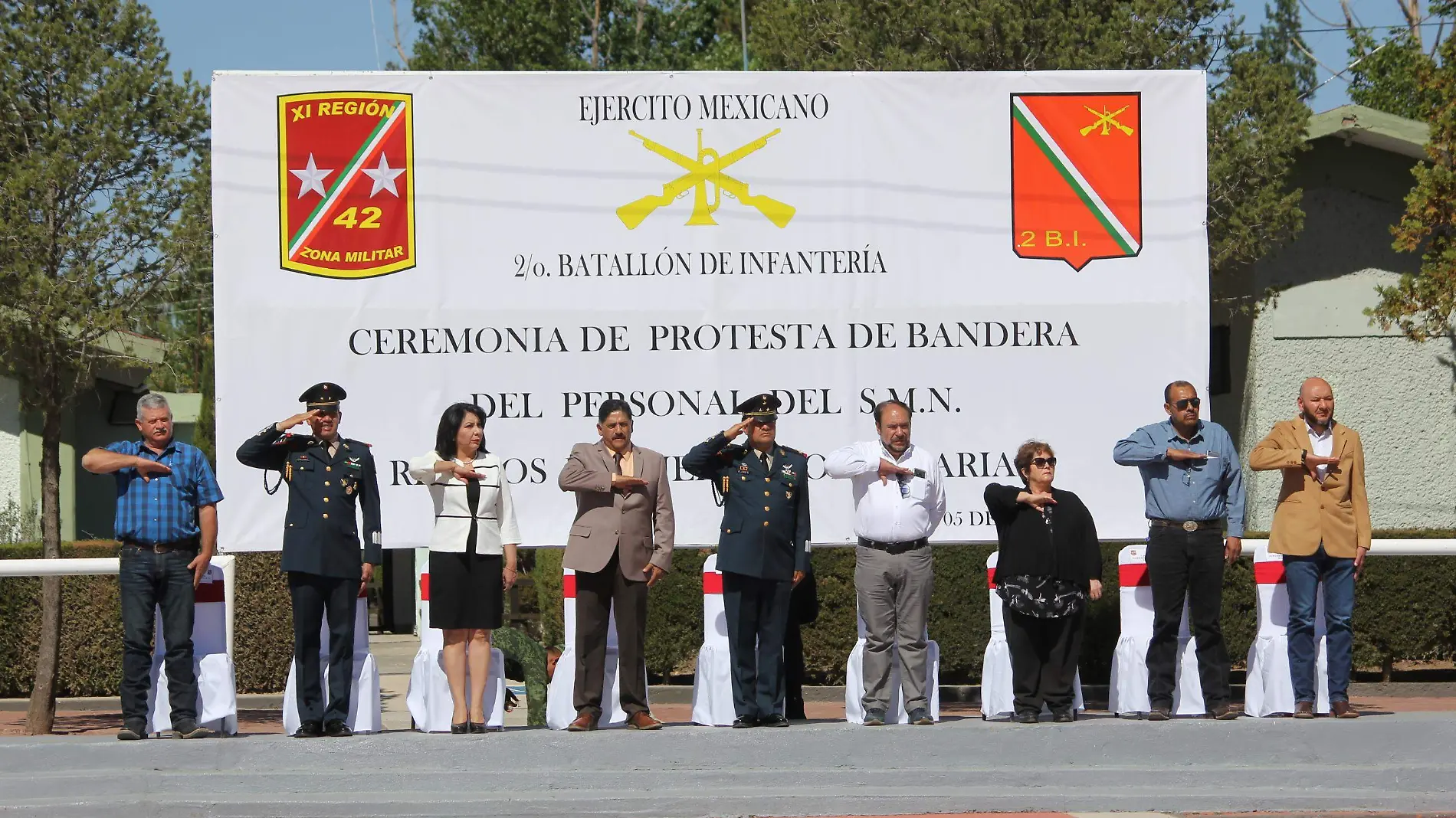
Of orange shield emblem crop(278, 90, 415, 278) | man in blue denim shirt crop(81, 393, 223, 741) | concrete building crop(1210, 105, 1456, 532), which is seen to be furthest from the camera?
concrete building crop(1210, 105, 1456, 532)

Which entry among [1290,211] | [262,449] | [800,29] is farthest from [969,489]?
[800,29]

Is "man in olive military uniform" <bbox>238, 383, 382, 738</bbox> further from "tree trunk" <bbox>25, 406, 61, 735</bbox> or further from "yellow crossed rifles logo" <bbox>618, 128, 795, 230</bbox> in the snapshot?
"tree trunk" <bbox>25, 406, 61, 735</bbox>

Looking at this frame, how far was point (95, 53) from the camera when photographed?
1173 centimetres

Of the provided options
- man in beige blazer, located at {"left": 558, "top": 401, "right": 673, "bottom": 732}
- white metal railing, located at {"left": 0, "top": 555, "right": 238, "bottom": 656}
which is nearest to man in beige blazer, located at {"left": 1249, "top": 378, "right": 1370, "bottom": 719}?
man in beige blazer, located at {"left": 558, "top": 401, "right": 673, "bottom": 732}

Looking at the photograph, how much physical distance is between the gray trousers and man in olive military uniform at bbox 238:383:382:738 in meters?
2.58

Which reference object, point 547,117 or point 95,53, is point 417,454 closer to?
point 547,117

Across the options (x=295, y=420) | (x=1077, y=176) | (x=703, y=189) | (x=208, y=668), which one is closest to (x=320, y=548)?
(x=295, y=420)

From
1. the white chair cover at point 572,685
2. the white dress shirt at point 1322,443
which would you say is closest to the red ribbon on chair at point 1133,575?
the white dress shirt at point 1322,443

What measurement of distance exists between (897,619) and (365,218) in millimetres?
3789

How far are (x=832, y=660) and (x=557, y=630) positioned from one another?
7.76 feet

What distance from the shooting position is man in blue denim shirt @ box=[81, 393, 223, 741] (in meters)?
8.56

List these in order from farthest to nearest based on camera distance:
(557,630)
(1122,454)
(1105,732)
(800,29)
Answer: (800,29)
(557,630)
(1122,454)
(1105,732)

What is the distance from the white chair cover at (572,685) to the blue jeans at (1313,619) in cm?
358

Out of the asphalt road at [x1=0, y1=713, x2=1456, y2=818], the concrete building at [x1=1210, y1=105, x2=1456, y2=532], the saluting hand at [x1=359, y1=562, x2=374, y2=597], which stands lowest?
the asphalt road at [x1=0, y1=713, x2=1456, y2=818]
